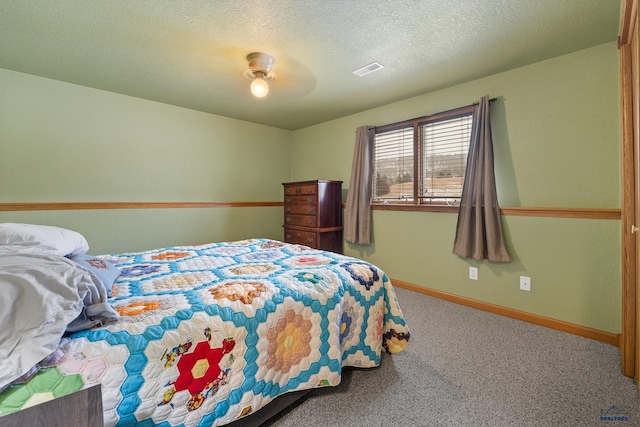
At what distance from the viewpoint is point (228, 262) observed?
6.08ft

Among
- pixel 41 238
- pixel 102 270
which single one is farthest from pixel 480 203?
pixel 41 238

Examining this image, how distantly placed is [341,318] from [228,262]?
84cm

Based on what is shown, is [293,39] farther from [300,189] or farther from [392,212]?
[392,212]

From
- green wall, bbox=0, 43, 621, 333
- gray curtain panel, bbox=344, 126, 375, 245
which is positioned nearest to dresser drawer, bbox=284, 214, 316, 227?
gray curtain panel, bbox=344, 126, 375, 245

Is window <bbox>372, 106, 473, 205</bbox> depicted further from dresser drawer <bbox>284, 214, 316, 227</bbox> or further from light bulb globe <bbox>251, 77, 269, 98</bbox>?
light bulb globe <bbox>251, 77, 269, 98</bbox>

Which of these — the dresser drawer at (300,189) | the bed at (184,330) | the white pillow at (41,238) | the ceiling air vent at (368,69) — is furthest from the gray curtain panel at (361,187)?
the white pillow at (41,238)

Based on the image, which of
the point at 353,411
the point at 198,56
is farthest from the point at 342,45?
the point at 353,411

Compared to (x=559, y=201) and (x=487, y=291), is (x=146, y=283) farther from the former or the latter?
(x=559, y=201)

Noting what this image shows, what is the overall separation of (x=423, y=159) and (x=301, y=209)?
1.64 metres

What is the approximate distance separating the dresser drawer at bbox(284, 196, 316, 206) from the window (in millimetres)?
794

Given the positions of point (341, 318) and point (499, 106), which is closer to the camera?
point (341, 318)

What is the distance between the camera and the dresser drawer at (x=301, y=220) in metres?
3.61

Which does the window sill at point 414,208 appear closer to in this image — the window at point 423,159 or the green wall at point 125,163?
the window at point 423,159

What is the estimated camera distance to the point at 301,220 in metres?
3.74
